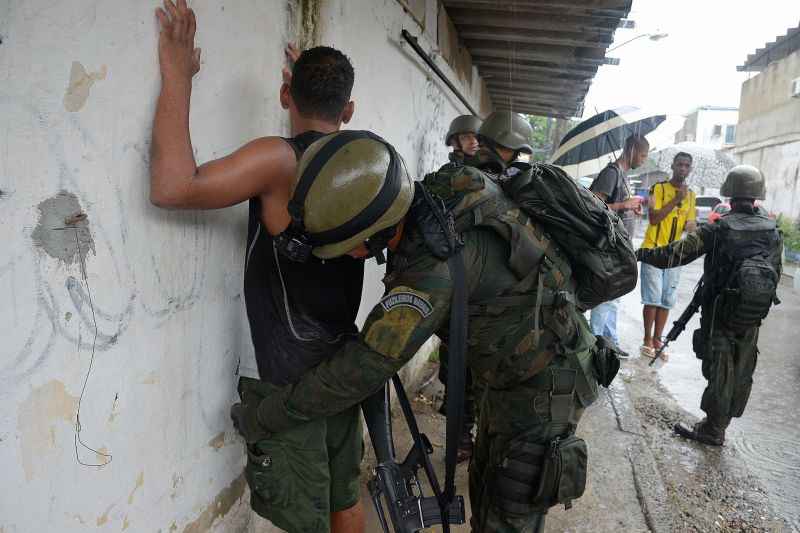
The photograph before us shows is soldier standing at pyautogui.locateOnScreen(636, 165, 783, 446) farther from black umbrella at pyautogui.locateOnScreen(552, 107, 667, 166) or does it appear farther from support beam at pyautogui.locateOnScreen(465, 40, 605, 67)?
support beam at pyautogui.locateOnScreen(465, 40, 605, 67)

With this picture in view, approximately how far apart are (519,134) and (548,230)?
1557 millimetres

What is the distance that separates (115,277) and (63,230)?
0.19 m

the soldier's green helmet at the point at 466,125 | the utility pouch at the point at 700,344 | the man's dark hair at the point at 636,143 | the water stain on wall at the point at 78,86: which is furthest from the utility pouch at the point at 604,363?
the man's dark hair at the point at 636,143

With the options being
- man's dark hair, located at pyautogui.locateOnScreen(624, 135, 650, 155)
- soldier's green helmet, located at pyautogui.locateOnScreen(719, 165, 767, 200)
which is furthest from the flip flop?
soldier's green helmet, located at pyautogui.locateOnScreen(719, 165, 767, 200)

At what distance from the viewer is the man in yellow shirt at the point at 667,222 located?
16.9ft

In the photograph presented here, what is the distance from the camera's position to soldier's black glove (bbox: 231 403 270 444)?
160cm

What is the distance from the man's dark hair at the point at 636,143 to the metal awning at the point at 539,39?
2.71 feet

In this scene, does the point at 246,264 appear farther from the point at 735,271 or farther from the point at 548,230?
the point at 735,271

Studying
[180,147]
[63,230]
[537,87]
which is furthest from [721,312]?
[537,87]

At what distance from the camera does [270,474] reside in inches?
64.1

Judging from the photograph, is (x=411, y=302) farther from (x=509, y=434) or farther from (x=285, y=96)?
(x=285, y=96)

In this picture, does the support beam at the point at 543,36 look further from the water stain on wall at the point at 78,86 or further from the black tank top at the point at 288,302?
the water stain on wall at the point at 78,86

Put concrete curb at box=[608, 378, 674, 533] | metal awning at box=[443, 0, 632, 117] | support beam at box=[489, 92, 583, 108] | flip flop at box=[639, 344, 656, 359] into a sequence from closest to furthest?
concrete curb at box=[608, 378, 674, 533], metal awning at box=[443, 0, 632, 117], flip flop at box=[639, 344, 656, 359], support beam at box=[489, 92, 583, 108]

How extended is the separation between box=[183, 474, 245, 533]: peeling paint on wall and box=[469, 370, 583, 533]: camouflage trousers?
0.84 m
